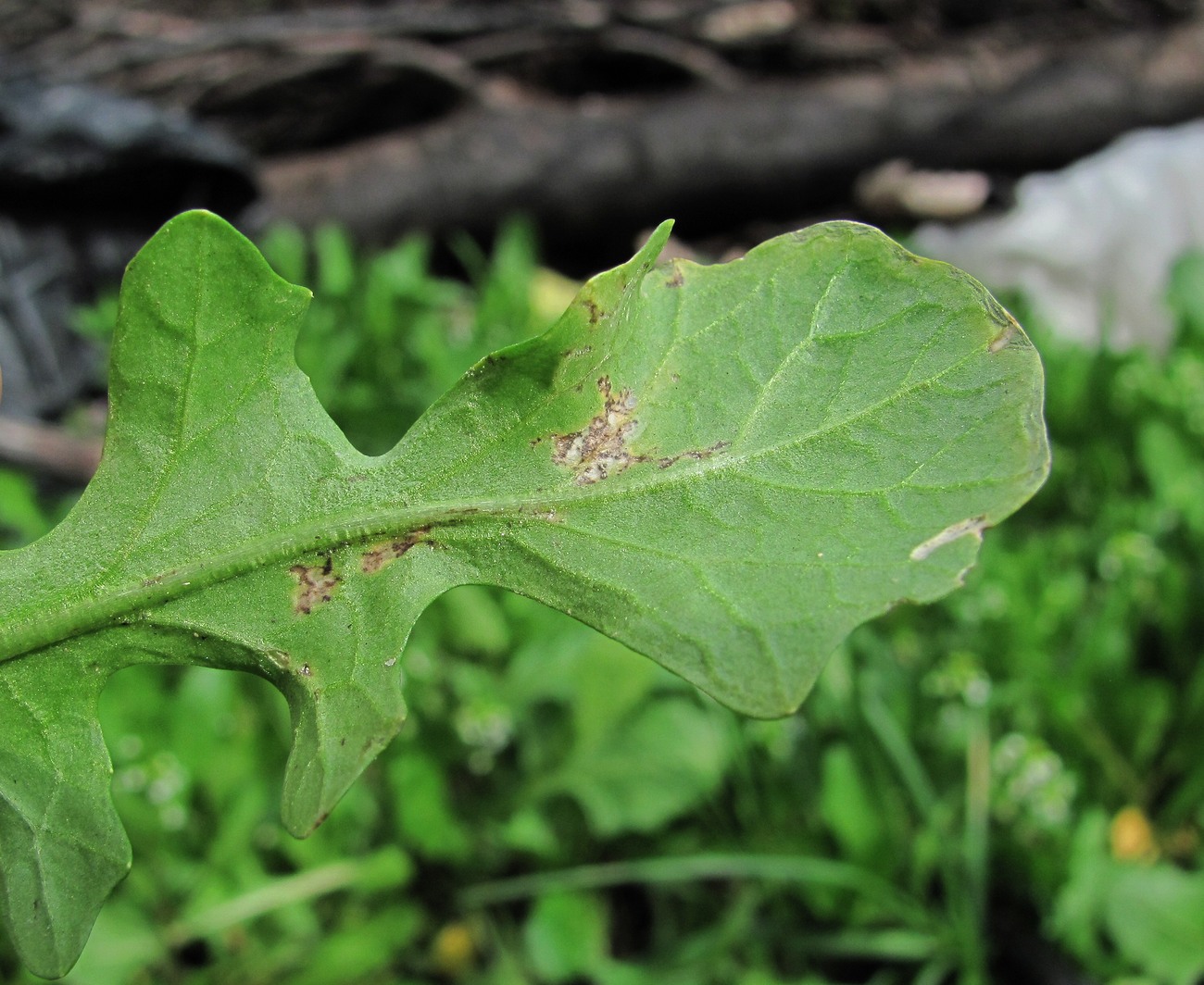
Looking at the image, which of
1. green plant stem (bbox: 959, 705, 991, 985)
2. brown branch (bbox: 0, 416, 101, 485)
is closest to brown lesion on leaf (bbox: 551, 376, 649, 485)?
green plant stem (bbox: 959, 705, 991, 985)

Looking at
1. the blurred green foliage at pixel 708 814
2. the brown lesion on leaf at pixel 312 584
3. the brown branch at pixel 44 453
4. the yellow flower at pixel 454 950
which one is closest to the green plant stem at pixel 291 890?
the blurred green foliage at pixel 708 814

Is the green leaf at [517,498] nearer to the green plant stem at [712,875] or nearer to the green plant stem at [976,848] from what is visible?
the green plant stem at [712,875]

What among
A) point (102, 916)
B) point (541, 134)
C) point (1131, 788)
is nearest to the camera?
point (102, 916)

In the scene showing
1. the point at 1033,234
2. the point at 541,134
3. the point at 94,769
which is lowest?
the point at 1033,234

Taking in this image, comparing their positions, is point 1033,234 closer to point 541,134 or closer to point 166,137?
point 541,134

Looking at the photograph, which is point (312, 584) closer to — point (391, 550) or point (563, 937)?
point (391, 550)

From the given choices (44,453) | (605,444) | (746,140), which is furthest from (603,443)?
(746,140)

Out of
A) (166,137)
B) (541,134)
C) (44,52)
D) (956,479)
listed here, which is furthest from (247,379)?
(44,52)
